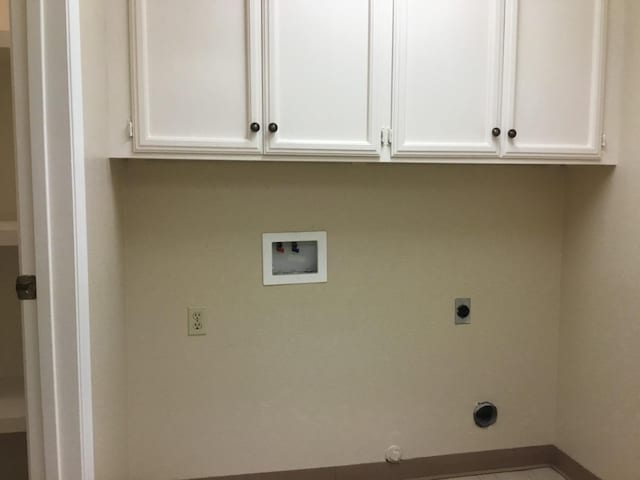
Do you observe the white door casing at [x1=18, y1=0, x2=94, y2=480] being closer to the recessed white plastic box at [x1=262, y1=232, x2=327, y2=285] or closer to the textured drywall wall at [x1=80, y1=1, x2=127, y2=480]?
the textured drywall wall at [x1=80, y1=1, x2=127, y2=480]

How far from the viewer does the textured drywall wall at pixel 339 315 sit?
200 centimetres

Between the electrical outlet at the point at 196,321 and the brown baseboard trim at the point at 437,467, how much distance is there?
2.12 feet

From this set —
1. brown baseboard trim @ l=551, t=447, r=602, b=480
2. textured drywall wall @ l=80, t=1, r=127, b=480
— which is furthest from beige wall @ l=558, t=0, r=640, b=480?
textured drywall wall @ l=80, t=1, r=127, b=480

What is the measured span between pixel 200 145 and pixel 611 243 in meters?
1.68

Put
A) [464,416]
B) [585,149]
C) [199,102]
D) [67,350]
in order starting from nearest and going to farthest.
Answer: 1. [67,350]
2. [199,102]
3. [585,149]
4. [464,416]

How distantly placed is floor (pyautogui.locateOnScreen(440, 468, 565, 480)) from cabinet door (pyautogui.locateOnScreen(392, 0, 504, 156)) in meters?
1.52

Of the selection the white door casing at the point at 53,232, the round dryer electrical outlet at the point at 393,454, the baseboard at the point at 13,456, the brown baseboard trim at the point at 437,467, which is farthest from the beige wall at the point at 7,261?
the round dryer electrical outlet at the point at 393,454

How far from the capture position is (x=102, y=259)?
1534 mm

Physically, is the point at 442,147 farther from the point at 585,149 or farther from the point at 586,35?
the point at 586,35

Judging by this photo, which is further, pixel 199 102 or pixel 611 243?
pixel 611 243

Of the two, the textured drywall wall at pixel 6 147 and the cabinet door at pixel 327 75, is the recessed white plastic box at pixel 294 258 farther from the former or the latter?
the textured drywall wall at pixel 6 147

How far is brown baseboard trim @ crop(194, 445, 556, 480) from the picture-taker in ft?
7.10

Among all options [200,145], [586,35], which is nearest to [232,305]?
[200,145]

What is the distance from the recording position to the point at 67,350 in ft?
4.00
